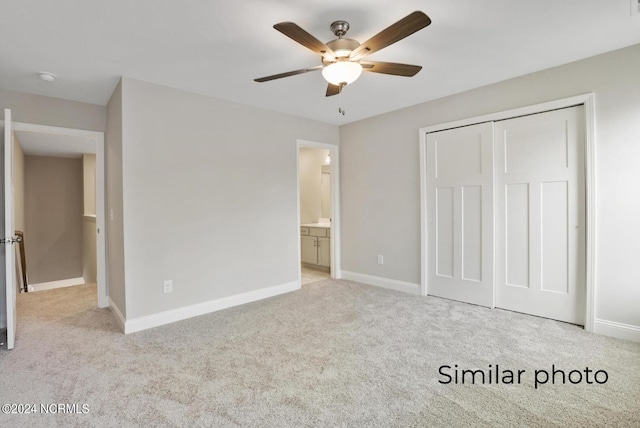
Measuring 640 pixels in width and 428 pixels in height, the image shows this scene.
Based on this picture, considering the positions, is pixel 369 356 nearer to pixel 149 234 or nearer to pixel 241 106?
pixel 149 234

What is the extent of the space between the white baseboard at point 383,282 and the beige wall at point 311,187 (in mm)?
1727

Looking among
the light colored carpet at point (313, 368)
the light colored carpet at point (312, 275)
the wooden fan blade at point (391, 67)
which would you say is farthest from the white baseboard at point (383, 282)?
the wooden fan blade at point (391, 67)

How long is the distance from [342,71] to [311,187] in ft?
13.8

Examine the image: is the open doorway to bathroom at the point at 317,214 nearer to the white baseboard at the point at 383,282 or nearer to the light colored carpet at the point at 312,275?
the light colored carpet at the point at 312,275

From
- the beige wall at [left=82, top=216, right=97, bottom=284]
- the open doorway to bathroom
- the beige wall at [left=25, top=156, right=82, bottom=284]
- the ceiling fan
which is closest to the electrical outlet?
the open doorway to bathroom

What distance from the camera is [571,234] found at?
2.90m

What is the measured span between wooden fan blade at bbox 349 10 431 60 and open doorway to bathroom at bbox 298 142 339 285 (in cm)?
248

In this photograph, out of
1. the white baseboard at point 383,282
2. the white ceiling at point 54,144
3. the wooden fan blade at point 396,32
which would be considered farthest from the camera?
the white ceiling at point 54,144

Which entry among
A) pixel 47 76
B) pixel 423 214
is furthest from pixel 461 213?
pixel 47 76

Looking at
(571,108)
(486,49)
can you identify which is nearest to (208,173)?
(486,49)

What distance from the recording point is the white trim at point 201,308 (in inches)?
117

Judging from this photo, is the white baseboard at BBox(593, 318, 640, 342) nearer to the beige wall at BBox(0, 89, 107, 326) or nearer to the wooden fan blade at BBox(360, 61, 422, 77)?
the wooden fan blade at BBox(360, 61, 422, 77)

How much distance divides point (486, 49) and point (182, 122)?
9.33ft

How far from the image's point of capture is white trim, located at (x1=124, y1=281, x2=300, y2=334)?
117 inches
